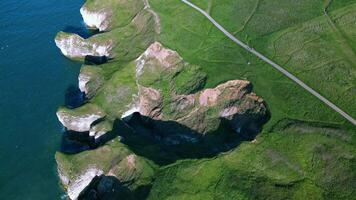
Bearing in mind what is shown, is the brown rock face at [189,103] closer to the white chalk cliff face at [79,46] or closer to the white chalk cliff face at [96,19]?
the white chalk cliff face at [79,46]

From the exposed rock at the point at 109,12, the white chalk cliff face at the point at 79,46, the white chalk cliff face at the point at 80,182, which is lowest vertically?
the white chalk cliff face at the point at 80,182

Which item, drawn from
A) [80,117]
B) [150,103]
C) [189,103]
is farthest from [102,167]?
[189,103]

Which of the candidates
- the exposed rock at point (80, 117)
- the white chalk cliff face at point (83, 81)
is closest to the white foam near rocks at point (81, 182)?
the exposed rock at point (80, 117)

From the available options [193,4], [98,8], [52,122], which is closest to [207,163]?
[52,122]

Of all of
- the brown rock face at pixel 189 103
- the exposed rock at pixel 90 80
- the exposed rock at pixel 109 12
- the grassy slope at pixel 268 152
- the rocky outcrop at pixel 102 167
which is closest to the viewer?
the grassy slope at pixel 268 152

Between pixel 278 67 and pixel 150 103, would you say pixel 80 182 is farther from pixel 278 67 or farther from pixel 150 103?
pixel 278 67

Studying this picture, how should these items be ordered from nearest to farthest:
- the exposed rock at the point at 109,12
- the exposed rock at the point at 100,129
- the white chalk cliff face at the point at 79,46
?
the exposed rock at the point at 100,129
the white chalk cliff face at the point at 79,46
the exposed rock at the point at 109,12

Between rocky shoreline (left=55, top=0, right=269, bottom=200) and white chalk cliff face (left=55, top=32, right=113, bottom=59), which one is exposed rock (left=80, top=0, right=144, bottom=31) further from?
white chalk cliff face (left=55, top=32, right=113, bottom=59)

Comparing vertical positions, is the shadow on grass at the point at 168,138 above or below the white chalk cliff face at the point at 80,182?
above
